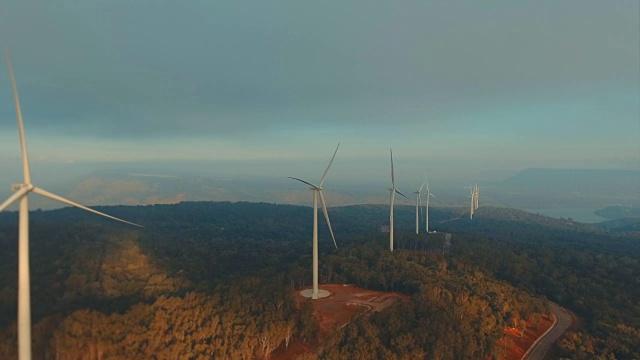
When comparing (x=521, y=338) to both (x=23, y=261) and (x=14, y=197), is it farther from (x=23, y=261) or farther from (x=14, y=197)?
(x=14, y=197)

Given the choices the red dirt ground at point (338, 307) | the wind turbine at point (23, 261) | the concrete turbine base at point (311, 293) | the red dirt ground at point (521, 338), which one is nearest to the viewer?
the wind turbine at point (23, 261)

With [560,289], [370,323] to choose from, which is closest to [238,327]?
[370,323]

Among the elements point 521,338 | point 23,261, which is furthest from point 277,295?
point 23,261

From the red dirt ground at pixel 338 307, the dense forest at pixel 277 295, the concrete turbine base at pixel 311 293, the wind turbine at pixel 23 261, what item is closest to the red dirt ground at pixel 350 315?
the red dirt ground at pixel 338 307

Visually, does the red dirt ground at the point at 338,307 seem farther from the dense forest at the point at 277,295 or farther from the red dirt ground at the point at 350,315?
the dense forest at the point at 277,295

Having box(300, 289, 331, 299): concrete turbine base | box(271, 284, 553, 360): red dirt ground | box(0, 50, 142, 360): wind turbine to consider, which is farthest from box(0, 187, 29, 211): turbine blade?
box(300, 289, 331, 299): concrete turbine base

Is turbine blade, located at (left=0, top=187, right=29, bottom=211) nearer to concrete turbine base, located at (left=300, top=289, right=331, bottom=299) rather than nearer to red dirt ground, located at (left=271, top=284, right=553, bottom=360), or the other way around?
red dirt ground, located at (left=271, top=284, right=553, bottom=360)
